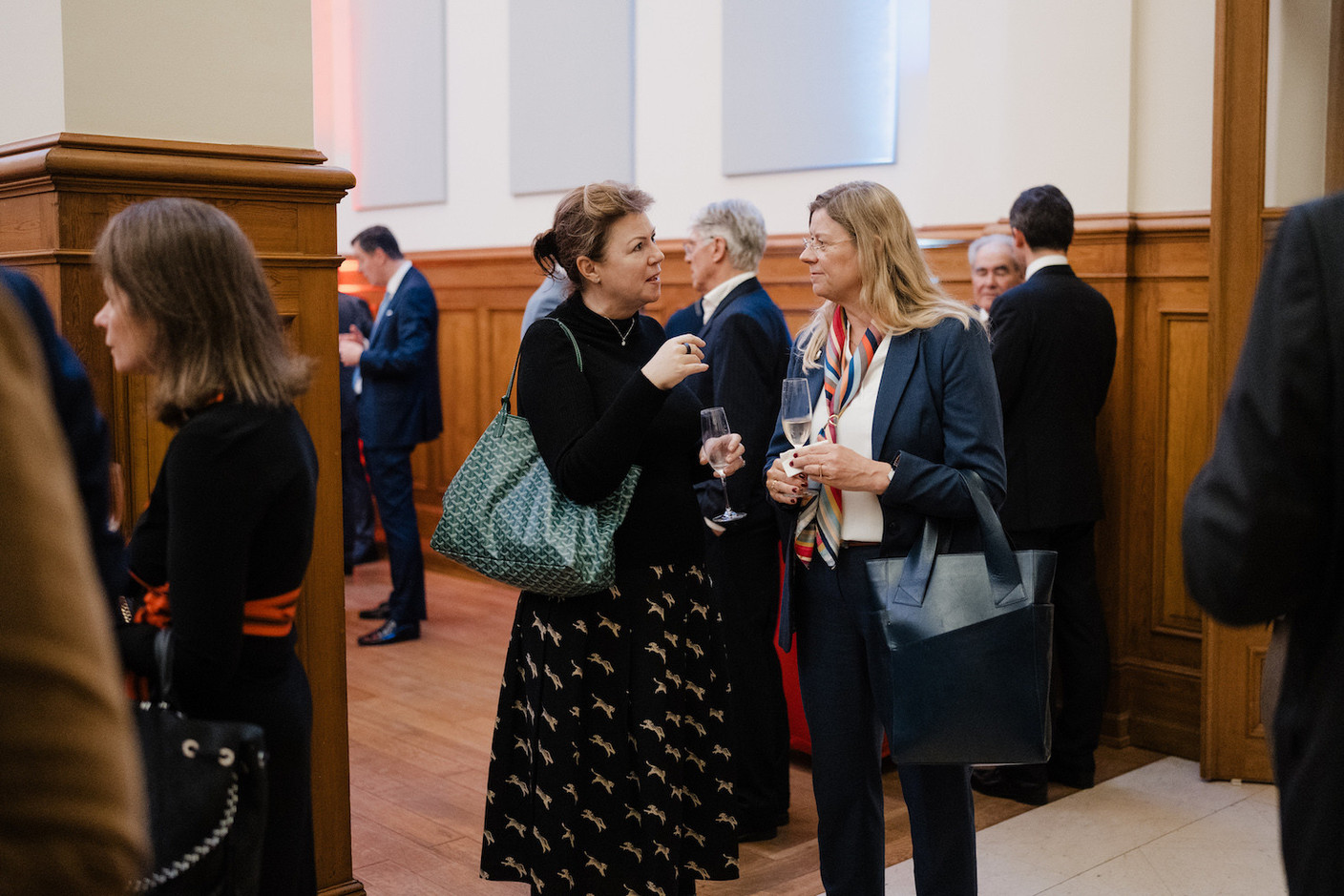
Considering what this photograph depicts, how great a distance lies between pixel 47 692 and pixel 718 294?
3016 millimetres

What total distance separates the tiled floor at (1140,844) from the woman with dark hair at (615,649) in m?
0.94

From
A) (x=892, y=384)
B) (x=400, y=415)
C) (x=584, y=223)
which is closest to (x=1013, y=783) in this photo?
(x=892, y=384)

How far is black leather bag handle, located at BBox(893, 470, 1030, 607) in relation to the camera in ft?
7.36

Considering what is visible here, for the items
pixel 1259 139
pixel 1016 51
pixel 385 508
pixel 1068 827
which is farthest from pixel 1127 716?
pixel 385 508

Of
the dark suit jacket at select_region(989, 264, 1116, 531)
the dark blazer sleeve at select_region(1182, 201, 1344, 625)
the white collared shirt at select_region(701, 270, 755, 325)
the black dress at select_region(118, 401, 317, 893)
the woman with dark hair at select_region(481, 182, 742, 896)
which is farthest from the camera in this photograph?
the dark suit jacket at select_region(989, 264, 1116, 531)

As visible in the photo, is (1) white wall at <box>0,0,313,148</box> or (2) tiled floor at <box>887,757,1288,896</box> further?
(2) tiled floor at <box>887,757,1288,896</box>

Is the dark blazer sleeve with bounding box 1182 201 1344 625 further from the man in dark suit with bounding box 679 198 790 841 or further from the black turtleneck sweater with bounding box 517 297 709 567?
the man in dark suit with bounding box 679 198 790 841

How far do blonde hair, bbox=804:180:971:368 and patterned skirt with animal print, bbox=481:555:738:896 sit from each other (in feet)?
2.22

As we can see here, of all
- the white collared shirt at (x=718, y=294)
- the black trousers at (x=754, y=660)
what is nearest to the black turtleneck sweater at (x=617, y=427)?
the black trousers at (x=754, y=660)

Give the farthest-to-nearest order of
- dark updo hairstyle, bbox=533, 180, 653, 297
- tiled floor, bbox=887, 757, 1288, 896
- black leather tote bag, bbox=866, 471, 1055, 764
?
tiled floor, bbox=887, 757, 1288, 896, dark updo hairstyle, bbox=533, 180, 653, 297, black leather tote bag, bbox=866, 471, 1055, 764

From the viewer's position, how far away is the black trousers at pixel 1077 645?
3.81 metres

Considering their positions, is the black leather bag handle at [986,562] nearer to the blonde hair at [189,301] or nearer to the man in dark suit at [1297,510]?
the man in dark suit at [1297,510]

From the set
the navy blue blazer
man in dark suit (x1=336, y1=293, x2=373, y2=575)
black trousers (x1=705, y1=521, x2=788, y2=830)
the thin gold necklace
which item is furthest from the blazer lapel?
man in dark suit (x1=336, y1=293, x2=373, y2=575)

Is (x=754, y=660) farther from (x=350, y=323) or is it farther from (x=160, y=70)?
(x=350, y=323)
